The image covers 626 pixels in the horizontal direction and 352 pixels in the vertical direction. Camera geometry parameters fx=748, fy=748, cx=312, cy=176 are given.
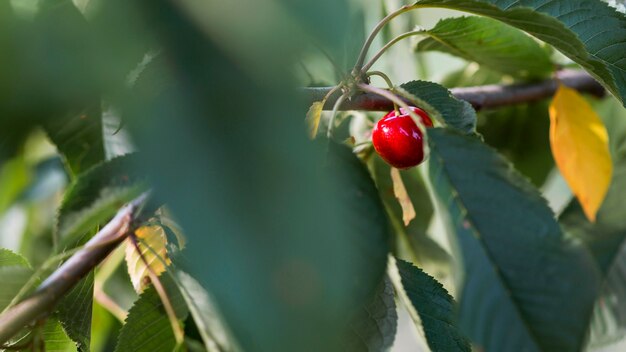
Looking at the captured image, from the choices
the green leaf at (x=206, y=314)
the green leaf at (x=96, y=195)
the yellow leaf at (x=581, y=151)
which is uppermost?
the green leaf at (x=96, y=195)

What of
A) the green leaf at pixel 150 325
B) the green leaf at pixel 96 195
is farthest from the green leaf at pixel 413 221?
the green leaf at pixel 96 195

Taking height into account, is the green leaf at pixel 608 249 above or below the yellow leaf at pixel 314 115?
below

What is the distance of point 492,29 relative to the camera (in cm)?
80

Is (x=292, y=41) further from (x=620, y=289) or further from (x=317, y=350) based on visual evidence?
(x=620, y=289)

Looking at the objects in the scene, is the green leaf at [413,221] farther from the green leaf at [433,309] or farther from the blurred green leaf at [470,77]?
the green leaf at [433,309]

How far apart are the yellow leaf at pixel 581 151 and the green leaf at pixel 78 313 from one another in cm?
53

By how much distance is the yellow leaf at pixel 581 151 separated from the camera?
85cm

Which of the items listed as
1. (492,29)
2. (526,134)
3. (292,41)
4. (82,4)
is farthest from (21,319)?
(526,134)

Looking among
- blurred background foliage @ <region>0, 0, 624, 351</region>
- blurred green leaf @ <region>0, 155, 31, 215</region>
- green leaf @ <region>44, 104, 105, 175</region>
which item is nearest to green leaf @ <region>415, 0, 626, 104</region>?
blurred background foliage @ <region>0, 0, 624, 351</region>

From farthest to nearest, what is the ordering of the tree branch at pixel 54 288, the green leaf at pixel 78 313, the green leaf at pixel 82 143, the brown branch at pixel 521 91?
the brown branch at pixel 521 91 → the green leaf at pixel 82 143 → the green leaf at pixel 78 313 → the tree branch at pixel 54 288

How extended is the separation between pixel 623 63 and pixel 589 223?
0.20 meters

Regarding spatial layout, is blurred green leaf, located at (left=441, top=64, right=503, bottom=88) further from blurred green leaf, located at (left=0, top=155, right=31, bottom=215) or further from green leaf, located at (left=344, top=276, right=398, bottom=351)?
blurred green leaf, located at (left=0, top=155, right=31, bottom=215)

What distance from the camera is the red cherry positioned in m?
0.67

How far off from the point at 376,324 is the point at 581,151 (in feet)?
1.27
